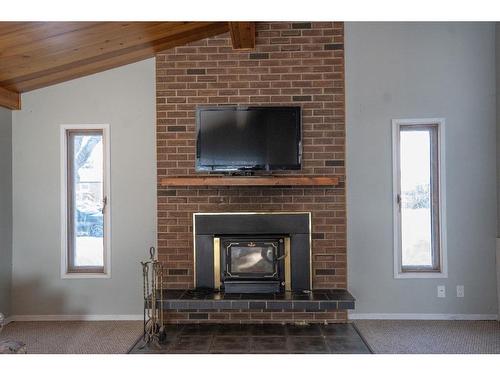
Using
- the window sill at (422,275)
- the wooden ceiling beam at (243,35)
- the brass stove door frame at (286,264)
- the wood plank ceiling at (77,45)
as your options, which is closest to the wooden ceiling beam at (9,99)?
the wood plank ceiling at (77,45)

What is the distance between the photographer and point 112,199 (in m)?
→ 4.05

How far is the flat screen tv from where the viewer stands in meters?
3.77

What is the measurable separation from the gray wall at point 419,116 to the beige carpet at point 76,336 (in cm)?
215

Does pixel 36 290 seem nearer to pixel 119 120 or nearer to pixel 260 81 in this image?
pixel 119 120

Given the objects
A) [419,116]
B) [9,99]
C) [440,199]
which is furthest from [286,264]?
[9,99]

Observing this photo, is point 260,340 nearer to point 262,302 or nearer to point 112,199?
point 262,302

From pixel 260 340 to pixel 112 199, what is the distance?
1.96 meters

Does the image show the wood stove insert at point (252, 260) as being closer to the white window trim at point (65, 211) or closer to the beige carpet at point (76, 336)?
the beige carpet at point (76, 336)

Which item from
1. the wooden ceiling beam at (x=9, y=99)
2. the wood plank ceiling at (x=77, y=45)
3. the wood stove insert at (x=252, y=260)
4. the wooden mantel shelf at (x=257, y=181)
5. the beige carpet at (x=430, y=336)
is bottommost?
the beige carpet at (x=430, y=336)

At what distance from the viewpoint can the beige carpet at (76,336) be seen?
3.29 metres

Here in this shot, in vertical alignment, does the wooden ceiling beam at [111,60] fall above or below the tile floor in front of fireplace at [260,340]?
above

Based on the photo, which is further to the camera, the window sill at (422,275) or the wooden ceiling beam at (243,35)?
the window sill at (422,275)
